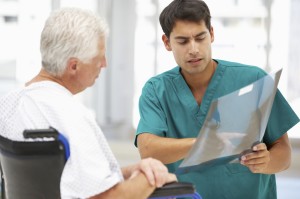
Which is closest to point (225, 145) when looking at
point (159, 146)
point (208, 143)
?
point (208, 143)

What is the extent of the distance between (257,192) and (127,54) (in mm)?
4244

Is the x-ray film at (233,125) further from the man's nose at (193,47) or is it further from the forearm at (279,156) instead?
the man's nose at (193,47)

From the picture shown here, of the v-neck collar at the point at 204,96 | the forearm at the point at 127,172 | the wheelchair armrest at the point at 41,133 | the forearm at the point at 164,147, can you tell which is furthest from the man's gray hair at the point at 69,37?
the v-neck collar at the point at 204,96

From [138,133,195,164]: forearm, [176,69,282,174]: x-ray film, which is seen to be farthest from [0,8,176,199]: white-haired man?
[138,133,195,164]: forearm

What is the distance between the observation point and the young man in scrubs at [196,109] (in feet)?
5.53

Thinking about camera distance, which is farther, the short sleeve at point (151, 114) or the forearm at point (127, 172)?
the short sleeve at point (151, 114)

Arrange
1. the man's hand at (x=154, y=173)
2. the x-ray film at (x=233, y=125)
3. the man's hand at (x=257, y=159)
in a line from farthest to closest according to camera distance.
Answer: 1. the man's hand at (x=257, y=159)
2. the x-ray film at (x=233, y=125)
3. the man's hand at (x=154, y=173)

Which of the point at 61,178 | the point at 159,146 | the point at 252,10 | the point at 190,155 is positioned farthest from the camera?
the point at 252,10

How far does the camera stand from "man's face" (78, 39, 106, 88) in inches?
50.1

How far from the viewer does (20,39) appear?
229 inches

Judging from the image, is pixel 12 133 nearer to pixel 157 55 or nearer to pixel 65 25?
pixel 65 25

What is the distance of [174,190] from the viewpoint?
3.93 ft

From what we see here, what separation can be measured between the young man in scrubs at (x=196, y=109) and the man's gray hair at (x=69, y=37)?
48 centimetres

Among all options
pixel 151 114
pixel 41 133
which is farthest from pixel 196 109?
pixel 41 133
